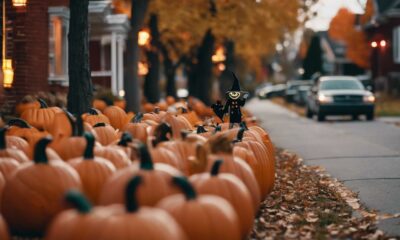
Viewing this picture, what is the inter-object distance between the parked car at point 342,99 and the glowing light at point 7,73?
48.6 ft

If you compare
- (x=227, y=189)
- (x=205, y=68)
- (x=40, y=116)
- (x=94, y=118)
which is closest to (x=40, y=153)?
(x=227, y=189)

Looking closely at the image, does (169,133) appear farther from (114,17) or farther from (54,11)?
(114,17)

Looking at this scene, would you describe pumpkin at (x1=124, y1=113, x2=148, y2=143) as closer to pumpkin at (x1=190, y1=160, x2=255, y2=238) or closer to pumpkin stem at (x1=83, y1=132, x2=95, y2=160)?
pumpkin stem at (x1=83, y1=132, x2=95, y2=160)

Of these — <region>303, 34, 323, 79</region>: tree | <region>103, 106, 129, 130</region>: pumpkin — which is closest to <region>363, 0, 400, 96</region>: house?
<region>303, 34, 323, 79</region>: tree

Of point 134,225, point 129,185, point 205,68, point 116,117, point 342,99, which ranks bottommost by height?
point 342,99

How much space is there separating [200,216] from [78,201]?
1045mm

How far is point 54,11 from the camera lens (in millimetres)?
23375

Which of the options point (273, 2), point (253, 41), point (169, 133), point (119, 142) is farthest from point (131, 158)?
point (253, 41)

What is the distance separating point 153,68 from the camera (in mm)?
32188

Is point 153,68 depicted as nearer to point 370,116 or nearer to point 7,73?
point 370,116

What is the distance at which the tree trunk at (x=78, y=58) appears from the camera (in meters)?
14.4

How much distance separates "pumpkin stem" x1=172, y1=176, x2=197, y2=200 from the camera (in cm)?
536

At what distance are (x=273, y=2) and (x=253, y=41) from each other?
372 cm

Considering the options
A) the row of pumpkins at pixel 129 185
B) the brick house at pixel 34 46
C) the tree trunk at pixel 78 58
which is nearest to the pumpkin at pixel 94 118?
the row of pumpkins at pixel 129 185
